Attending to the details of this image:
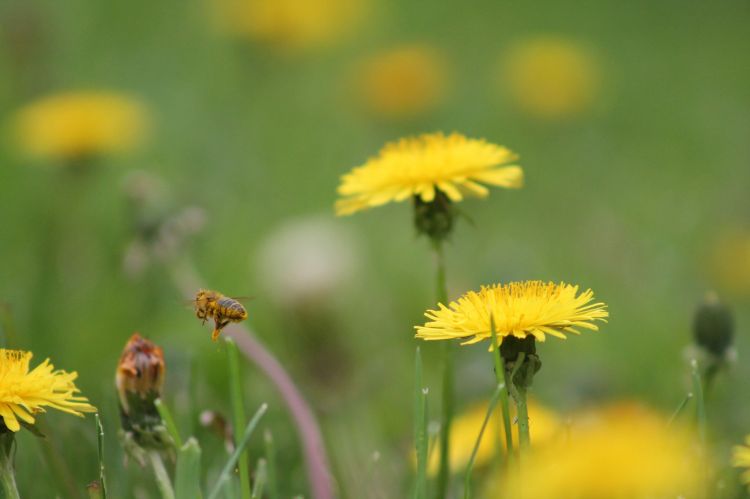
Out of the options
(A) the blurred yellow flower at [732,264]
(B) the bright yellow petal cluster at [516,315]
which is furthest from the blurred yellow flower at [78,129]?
(B) the bright yellow petal cluster at [516,315]

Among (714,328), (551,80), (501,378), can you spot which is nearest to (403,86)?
(551,80)

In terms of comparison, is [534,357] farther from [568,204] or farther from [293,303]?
[568,204]

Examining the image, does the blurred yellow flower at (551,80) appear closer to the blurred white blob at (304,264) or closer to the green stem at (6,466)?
the blurred white blob at (304,264)

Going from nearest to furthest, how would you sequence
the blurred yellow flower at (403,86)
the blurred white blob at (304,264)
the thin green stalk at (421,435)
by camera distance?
the thin green stalk at (421,435) → the blurred white blob at (304,264) → the blurred yellow flower at (403,86)

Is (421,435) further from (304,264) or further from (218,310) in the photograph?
(304,264)

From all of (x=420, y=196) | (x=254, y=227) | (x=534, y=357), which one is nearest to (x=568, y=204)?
(x=254, y=227)
